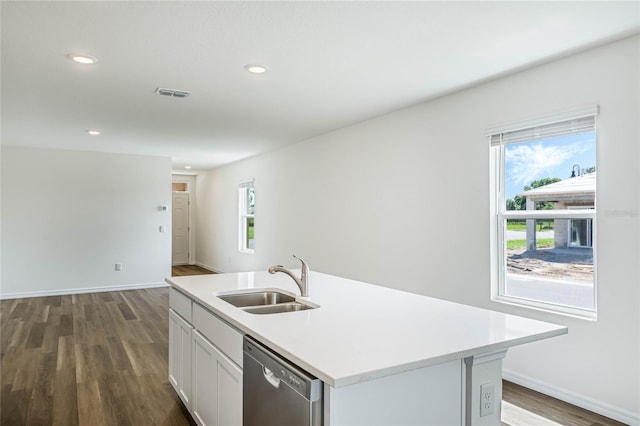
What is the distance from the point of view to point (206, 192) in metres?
10.3

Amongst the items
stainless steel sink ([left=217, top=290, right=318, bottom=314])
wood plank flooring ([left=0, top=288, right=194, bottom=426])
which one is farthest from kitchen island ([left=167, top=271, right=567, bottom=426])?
wood plank flooring ([left=0, top=288, right=194, bottom=426])

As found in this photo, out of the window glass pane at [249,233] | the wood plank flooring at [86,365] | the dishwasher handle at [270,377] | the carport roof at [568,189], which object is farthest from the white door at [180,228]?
the dishwasher handle at [270,377]

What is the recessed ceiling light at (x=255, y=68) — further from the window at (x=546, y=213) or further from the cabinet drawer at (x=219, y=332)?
the window at (x=546, y=213)

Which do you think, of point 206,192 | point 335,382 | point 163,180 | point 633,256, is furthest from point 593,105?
point 206,192

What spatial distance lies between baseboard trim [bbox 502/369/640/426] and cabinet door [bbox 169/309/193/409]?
7.99ft

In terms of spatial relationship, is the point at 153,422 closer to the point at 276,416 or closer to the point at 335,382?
the point at 276,416

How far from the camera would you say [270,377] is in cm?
156

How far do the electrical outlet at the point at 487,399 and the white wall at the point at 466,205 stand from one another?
5.14 feet

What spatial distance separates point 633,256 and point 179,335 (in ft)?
9.62

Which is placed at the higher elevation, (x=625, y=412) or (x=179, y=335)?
(x=179, y=335)

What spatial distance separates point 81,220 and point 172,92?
4.41 meters

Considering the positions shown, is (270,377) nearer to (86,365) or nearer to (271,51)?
(271,51)

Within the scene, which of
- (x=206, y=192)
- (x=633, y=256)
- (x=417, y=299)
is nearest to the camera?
(x=417, y=299)

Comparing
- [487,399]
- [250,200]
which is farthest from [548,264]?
[250,200]
